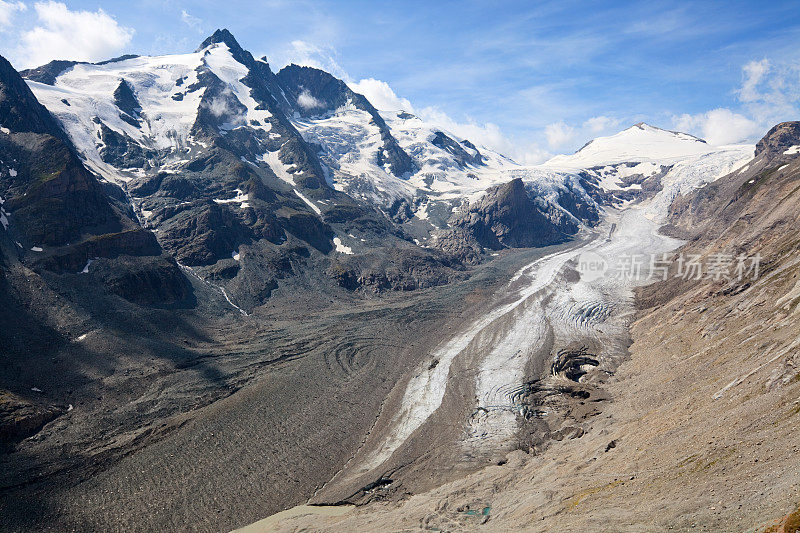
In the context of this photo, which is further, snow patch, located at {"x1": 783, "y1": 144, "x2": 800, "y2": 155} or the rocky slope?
snow patch, located at {"x1": 783, "y1": 144, "x2": 800, "y2": 155}

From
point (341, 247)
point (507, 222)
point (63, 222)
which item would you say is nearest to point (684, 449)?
point (63, 222)

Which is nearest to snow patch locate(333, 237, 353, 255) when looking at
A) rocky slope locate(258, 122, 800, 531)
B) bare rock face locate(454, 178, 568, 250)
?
bare rock face locate(454, 178, 568, 250)

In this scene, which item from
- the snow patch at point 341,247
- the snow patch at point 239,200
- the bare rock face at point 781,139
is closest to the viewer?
the snow patch at point 341,247

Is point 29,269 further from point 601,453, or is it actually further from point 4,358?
point 601,453

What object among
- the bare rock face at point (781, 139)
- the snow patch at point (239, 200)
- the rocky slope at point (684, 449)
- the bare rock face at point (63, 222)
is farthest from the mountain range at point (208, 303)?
the rocky slope at point (684, 449)

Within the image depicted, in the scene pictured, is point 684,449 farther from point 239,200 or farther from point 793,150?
point 793,150

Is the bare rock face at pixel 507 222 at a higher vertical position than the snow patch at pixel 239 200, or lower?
lower

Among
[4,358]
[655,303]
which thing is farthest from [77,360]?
[655,303]

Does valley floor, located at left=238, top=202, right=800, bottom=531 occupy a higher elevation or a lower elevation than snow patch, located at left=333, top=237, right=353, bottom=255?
lower

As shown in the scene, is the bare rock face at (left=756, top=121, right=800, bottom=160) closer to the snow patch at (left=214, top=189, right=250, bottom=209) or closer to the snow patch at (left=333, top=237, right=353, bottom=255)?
the snow patch at (left=333, top=237, right=353, bottom=255)

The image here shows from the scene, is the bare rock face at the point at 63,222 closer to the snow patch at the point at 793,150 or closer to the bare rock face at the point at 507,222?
the bare rock face at the point at 507,222

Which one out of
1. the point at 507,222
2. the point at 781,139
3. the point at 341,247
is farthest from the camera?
the point at 507,222
